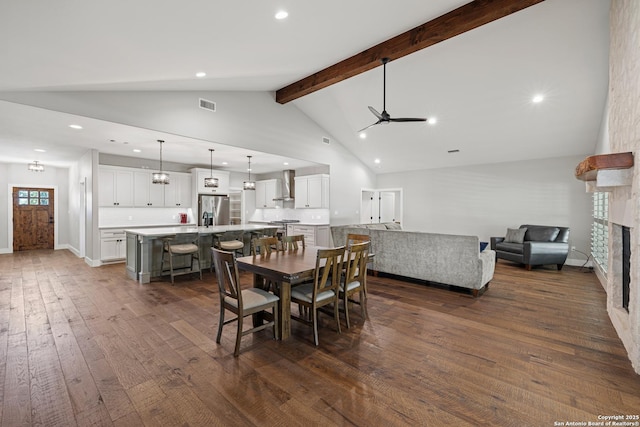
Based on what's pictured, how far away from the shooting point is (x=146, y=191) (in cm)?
739

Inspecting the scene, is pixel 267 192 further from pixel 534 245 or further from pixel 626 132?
pixel 626 132

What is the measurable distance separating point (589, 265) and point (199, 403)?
8.19 metres

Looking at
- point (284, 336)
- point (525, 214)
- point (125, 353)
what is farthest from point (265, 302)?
point (525, 214)

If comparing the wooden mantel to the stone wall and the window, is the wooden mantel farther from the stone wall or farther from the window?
the window

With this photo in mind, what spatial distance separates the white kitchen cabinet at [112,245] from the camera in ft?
21.3

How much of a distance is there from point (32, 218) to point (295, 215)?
7832mm

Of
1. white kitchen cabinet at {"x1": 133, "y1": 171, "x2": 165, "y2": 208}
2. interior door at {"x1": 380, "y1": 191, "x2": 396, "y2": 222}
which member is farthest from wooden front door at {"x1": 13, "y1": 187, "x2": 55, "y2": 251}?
interior door at {"x1": 380, "y1": 191, "x2": 396, "y2": 222}

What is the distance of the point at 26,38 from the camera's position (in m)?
2.41

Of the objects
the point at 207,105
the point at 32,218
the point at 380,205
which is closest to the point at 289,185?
the point at 380,205

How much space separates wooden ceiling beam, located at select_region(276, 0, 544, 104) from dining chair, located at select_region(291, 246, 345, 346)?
3.15 m

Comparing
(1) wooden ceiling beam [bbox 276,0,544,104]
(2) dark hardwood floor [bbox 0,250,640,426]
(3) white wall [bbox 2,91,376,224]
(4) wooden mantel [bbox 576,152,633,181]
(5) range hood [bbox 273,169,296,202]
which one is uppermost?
(1) wooden ceiling beam [bbox 276,0,544,104]

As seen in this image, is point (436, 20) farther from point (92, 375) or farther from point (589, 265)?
point (589, 265)

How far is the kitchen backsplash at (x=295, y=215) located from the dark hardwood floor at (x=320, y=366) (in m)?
4.52

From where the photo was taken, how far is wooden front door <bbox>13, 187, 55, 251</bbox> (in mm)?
8320
